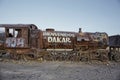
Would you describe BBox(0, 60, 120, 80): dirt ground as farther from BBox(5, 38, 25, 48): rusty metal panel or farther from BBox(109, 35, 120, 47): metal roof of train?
BBox(109, 35, 120, 47): metal roof of train

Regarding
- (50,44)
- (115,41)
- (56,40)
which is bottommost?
(50,44)

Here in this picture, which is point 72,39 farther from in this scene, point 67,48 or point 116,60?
point 116,60

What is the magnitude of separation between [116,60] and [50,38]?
6462 millimetres

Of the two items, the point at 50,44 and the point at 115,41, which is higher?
the point at 115,41

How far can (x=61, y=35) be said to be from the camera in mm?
17656

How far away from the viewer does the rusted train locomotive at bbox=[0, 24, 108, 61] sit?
54.6 feet

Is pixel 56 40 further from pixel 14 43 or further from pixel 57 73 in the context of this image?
pixel 57 73

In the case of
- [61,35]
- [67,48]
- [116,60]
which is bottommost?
[116,60]

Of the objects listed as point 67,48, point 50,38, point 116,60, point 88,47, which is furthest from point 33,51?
point 116,60

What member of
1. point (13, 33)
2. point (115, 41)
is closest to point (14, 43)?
point (13, 33)

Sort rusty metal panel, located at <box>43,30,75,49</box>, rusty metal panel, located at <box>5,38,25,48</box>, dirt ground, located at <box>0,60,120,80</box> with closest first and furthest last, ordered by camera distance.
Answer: dirt ground, located at <box>0,60,120,80</box> < rusty metal panel, located at <box>5,38,25,48</box> < rusty metal panel, located at <box>43,30,75,49</box>

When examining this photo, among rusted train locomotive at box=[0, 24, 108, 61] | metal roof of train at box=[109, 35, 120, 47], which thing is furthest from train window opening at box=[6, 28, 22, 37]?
metal roof of train at box=[109, 35, 120, 47]

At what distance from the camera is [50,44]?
17.5 m

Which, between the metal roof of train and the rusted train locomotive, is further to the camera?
the metal roof of train
